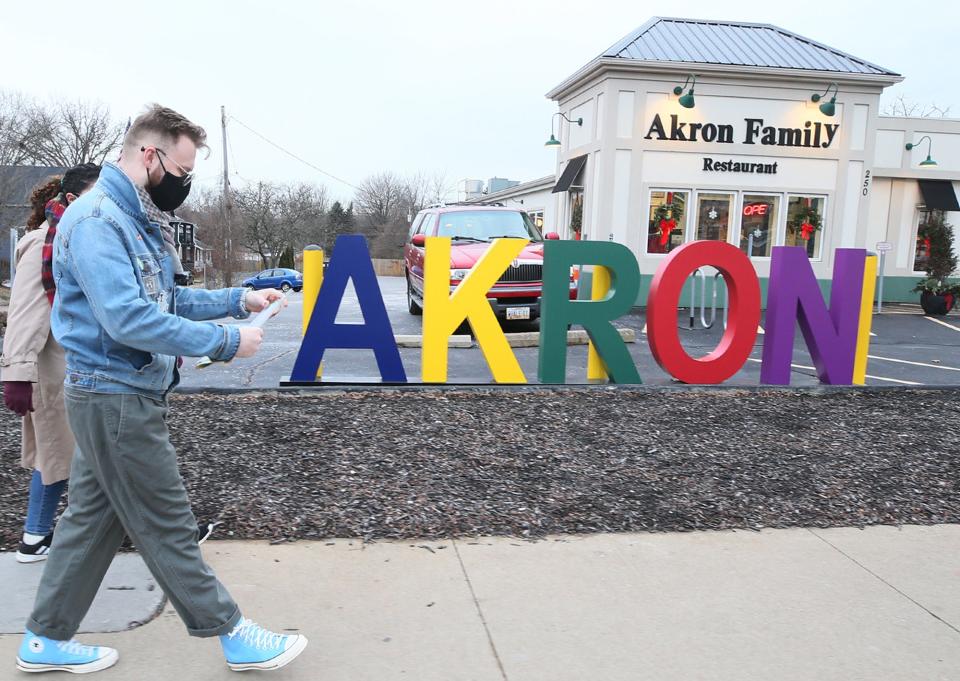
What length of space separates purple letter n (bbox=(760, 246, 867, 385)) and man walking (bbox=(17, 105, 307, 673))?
6225 mm

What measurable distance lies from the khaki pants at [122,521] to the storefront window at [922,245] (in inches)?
859

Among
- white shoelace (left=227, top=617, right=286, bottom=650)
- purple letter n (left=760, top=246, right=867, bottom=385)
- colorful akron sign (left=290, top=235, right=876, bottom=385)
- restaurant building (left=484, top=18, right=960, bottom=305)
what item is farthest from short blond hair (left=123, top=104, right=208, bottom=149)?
restaurant building (left=484, top=18, right=960, bottom=305)

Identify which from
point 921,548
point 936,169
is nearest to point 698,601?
point 921,548

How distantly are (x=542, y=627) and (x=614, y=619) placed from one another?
322 millimetres

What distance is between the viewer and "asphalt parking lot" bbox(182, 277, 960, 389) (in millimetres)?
8039

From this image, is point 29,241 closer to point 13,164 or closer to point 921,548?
point 921,548

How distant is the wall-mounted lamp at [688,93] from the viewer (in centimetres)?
1659

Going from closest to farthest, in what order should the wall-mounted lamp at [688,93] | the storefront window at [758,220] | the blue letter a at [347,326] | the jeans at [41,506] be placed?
the jeans at [41,506]
the blue letter a at [347,326]
the wall-mounted lamp at [688,93]
the storefront window at [758,220]

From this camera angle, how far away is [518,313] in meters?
10.9

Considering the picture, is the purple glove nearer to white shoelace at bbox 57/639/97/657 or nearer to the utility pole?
white shoelace at bbox 57/639/97/657

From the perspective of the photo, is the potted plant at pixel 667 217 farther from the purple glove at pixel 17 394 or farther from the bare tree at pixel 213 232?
the bare tree at pixel 213 232

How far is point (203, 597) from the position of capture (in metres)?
2.59

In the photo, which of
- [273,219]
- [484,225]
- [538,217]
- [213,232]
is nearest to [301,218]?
[273,219]

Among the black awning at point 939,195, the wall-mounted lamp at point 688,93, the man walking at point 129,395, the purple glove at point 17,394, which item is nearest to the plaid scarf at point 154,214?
the man walking at point 129,395
